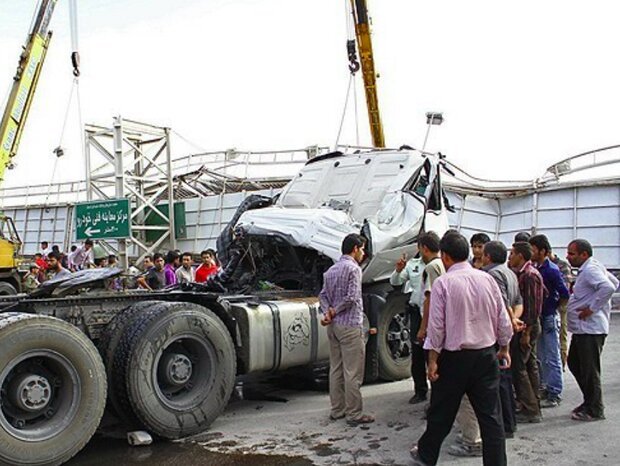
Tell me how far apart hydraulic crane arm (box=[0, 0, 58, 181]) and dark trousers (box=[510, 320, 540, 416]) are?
1717 cm

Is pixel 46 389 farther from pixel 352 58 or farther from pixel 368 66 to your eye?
pixel 368 66

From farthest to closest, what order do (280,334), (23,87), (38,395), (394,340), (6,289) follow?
(23,87)
(6,289)
(394,340)
(280,334)
(38,395)

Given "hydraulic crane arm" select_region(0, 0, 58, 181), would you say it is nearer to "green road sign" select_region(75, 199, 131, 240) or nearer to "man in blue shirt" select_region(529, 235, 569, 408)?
"green road sign" select_region(75, 199, 131, 240)

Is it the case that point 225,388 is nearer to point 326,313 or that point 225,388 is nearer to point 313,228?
point 326,313

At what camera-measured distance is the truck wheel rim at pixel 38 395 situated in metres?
4.95

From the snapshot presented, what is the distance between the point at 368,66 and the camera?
67.6 feet

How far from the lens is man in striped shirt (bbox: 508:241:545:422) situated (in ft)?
19.6

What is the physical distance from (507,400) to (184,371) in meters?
2.80

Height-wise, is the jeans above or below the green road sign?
below

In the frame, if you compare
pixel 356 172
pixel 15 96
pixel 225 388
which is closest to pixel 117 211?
pixel 15 96

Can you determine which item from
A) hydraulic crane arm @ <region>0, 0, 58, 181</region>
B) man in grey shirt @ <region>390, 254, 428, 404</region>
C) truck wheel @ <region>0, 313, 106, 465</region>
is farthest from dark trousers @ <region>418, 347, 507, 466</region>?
hydraulic crane arm @ <region>0, 0, 58, 181</region>

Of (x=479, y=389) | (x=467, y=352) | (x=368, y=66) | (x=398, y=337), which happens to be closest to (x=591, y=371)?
(x=479, y=389)

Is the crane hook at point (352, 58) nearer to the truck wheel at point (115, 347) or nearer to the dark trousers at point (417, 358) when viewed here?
the dark trousers at point (417, 358)

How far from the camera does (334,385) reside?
6496mm
